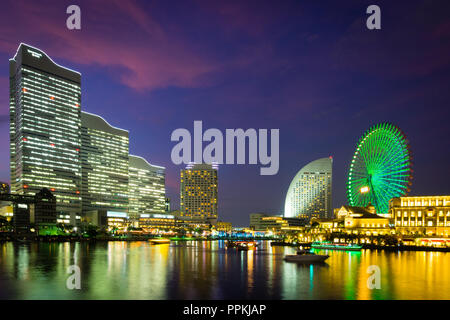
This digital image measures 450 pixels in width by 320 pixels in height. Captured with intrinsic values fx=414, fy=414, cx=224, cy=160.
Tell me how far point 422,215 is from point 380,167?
110 ft

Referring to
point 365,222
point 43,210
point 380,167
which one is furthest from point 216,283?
point 43,210

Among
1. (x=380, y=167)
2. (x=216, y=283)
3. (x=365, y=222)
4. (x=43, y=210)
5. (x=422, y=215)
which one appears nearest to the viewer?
(x=216, y=283)

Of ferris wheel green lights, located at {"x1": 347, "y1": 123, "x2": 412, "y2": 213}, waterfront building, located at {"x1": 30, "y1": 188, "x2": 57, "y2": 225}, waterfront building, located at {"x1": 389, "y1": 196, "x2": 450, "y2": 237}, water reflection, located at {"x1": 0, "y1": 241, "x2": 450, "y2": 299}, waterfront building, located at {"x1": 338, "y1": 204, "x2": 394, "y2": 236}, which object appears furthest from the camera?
waterfront building, located at {"x1": 30, "y1": 188, "x2": 57, "y2": 225}

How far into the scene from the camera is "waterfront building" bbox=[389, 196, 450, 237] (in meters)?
138

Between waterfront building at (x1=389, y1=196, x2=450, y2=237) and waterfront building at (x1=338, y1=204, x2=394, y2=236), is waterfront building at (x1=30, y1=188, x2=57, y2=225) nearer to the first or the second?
waterfront building at (x1=338, y1=204, x2=394, y2=236)

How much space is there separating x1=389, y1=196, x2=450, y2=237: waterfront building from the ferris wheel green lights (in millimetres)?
17136

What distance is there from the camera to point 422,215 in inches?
5605

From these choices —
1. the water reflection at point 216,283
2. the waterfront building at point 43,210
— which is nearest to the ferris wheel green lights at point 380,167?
the water reflection at point 216,283

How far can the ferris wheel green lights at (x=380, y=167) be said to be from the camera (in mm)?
115562

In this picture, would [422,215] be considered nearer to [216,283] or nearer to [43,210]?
[216,283]

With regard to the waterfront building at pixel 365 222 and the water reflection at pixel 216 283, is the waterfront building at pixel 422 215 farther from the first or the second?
the water reflection at pixel 216 283

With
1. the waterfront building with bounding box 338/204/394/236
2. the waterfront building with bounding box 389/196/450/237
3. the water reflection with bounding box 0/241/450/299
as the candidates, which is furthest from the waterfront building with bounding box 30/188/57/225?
the waterfront building with bounding box 389/196/450/237
